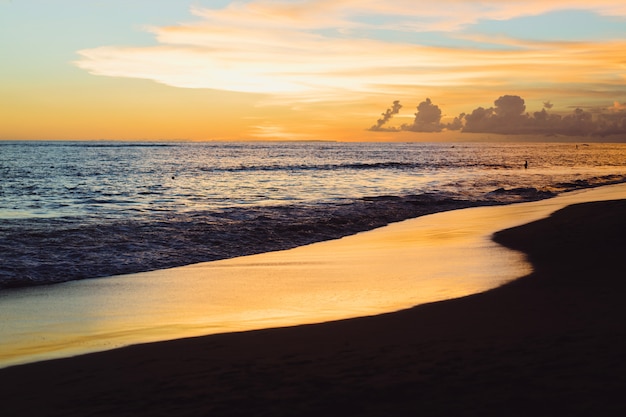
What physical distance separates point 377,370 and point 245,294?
5.01 metres

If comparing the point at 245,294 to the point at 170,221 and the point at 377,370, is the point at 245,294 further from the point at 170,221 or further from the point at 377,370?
the point at 170,221

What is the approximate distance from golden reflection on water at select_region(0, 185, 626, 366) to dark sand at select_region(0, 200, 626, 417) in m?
→ 0.80

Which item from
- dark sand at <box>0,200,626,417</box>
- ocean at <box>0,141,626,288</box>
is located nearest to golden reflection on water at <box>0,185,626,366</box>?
dark sand at <box>0,200,626,417</box>

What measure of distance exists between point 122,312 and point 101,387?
140 inches

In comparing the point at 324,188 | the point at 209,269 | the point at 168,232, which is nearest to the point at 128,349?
the point at 209,269

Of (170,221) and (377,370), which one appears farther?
(170,221)

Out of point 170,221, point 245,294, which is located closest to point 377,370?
point 245,294

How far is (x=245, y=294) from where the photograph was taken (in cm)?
1051

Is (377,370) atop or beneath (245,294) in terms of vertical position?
atop

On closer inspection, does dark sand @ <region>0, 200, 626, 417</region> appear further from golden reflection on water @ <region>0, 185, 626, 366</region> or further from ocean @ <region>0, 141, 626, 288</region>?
ocean @ <region>0, 141, 626, 288</region>

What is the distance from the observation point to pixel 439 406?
4938 millimetres

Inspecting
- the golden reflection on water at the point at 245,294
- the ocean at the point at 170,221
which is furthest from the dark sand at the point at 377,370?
the ocean at the point at 170,221

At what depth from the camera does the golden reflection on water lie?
26.2ft

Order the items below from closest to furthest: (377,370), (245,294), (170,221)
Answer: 1. (377,370)
2. (245,294)
3. (170,221)
